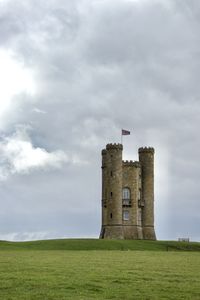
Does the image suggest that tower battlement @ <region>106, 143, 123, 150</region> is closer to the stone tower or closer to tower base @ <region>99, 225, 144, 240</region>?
the stone tower

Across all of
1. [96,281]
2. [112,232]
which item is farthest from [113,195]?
[96,281]

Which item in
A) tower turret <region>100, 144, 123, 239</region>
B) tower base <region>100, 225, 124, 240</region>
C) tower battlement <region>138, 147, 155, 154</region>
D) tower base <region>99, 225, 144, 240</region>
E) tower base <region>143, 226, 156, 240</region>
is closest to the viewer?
tower base <region>100, 225, 124, 240</region>

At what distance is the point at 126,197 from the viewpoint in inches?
3986

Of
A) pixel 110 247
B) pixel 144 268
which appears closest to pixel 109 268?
pixel 144 268

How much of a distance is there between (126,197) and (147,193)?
4566mm

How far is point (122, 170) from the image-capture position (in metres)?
101

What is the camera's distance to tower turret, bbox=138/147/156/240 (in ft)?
340

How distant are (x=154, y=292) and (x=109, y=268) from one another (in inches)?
384

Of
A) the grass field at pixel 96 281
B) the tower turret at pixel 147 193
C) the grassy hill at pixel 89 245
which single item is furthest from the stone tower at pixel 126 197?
the grass field at pixel 96 281

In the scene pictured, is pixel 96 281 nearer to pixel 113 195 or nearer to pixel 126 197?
pixel 113 195

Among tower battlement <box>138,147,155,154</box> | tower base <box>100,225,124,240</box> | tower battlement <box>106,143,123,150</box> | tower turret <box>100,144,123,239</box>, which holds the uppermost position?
tower battlement <box>138,147,155,154</box>

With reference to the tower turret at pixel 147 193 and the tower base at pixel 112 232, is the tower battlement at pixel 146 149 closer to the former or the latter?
the tower turret at pixel 147 193

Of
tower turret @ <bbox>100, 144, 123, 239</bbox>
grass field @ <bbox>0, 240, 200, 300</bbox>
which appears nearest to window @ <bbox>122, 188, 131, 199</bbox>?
tower turret @ <bbox>100, 144, 123, 239</bbox>

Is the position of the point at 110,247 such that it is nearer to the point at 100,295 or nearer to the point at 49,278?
the point at 49,278
